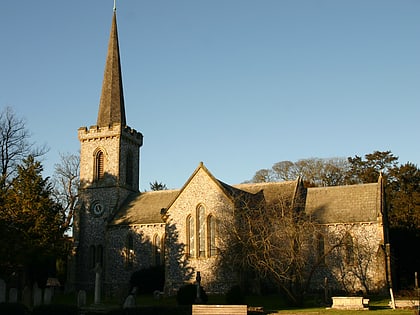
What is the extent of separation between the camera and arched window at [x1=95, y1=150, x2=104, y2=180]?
48.5m

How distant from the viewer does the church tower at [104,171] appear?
153 feet

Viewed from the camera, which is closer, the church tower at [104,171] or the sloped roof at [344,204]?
the sloped roof at [344,204]

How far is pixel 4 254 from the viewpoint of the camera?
31.4m

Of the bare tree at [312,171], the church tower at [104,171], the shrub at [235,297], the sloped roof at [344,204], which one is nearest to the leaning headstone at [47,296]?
the shrub at [235,297]

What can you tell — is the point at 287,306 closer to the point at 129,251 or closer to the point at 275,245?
the point at 275,245

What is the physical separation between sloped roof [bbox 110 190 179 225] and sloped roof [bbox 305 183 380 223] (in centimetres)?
1213

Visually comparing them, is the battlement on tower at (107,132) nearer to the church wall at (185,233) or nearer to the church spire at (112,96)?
the church spire at (112,96)

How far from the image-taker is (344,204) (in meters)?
40.5

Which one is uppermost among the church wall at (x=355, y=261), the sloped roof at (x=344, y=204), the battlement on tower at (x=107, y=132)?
the battlement on tower at (x=107, y=132)

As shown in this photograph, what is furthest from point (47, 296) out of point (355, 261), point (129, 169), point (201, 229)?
point (355, 261)

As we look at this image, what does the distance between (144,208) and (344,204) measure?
17.0 m

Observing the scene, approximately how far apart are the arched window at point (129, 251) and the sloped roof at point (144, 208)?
1368 millimetres

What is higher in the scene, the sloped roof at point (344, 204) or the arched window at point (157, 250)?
the sloped roof at point (344, 204)

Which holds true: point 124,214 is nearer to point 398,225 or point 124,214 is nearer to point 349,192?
point 349,192
